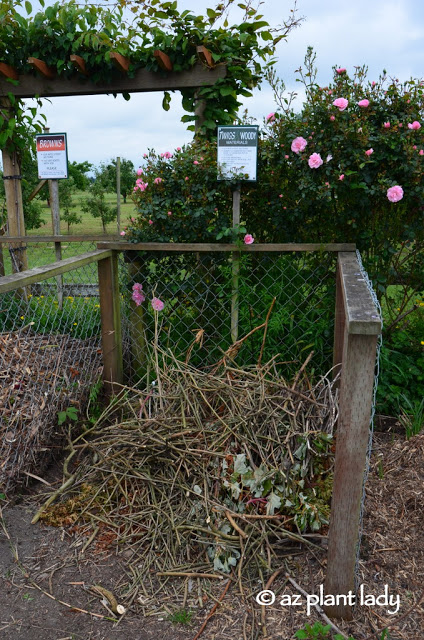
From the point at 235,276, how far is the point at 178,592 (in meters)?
2.07

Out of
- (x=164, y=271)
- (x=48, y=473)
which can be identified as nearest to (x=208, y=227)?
(x=164, y=271)

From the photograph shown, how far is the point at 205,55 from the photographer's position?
4.39m

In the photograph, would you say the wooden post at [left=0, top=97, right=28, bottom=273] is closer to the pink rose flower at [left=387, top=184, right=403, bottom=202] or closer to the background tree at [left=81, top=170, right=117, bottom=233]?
the pink rose flower at [left=387, top=184, right=403, bottom=202]

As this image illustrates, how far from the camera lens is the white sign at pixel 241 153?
3.56m

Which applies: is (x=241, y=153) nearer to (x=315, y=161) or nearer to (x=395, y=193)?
(x=315, y=161)

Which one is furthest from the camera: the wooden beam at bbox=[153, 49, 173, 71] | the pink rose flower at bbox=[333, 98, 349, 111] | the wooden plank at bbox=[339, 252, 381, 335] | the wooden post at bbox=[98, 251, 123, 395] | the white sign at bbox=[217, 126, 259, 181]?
the wooden beam at bbox=[153, 49, 173, 71]

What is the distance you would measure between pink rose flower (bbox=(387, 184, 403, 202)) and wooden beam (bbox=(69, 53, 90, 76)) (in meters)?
3.05

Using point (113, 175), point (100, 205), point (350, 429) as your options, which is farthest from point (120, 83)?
point (113, 175)

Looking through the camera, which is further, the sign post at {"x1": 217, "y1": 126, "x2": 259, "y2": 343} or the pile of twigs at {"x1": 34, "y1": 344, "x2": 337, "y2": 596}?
Result: the sign post at {"x1": 217, "y1": 126, "x2": 259, "y2": 343}

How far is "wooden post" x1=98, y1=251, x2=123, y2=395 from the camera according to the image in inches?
149

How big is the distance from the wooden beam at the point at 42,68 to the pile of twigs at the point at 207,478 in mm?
3511

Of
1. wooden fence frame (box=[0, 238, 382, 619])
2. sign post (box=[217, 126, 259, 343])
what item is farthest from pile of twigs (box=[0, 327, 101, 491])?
sign post (box=[217, 126, 259, 343])

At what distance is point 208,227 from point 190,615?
2388 millimetres

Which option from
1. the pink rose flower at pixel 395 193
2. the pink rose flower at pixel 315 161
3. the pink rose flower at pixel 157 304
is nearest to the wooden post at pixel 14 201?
the pink rose flower at pixel 157 304
